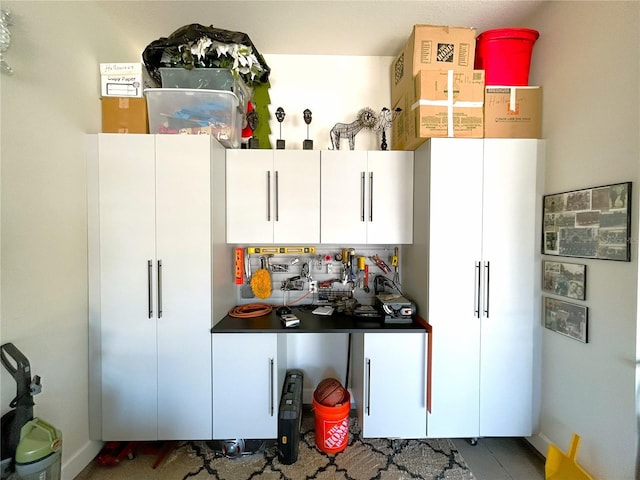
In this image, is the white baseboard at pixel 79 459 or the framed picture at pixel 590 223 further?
the white baseboard at pixel 79 459

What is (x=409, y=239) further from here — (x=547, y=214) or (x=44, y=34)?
(x=44, y=34)

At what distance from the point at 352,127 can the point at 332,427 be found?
2.22 metres

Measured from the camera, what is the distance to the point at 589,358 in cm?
140

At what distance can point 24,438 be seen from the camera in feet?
3.56

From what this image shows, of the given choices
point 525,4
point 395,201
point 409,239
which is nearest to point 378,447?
point 409,239

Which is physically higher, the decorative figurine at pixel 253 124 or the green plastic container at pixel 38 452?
the decorative figurine at pixel 253 124

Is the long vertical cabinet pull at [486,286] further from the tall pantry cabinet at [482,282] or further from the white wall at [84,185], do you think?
the white wall at [84,185]

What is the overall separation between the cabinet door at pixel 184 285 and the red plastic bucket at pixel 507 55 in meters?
2.06

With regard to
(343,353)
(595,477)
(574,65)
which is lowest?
(595,477)

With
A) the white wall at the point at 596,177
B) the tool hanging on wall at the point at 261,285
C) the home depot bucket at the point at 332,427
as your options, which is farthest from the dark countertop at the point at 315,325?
the white wall at the point at 596,177

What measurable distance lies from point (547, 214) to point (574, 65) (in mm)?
910

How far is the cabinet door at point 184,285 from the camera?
1.60 metres

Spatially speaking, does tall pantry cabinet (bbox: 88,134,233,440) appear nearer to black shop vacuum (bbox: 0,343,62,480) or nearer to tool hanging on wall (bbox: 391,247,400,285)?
black shop vacuum (bbox: 0,343,62,480)

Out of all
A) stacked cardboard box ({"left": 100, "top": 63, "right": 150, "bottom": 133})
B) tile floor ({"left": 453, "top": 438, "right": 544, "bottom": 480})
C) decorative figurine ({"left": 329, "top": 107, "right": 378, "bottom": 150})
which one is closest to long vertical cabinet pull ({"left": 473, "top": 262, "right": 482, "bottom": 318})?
tile floor ({"left": 453, "top": 438, "right": 544, "bottom": 480})
